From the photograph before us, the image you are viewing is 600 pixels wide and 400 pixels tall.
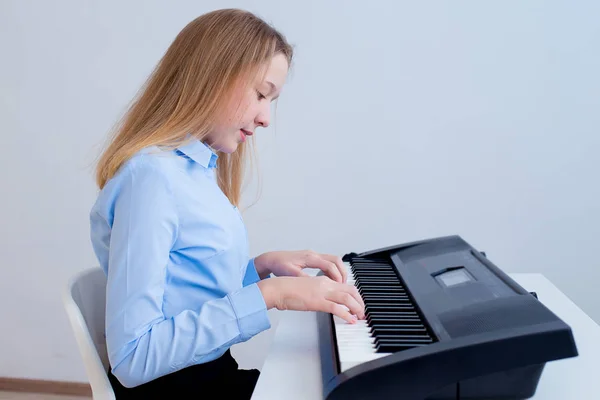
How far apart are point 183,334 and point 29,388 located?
71.9 inches

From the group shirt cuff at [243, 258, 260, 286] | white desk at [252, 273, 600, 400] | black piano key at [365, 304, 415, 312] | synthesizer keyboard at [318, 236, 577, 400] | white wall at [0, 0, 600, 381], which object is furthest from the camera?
white wall at [0, 0, 600, 381]

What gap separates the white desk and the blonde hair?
39 cm

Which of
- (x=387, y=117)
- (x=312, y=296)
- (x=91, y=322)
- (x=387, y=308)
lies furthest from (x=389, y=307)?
(x=387, y=117)

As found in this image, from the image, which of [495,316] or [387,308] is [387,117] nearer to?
[387,308]

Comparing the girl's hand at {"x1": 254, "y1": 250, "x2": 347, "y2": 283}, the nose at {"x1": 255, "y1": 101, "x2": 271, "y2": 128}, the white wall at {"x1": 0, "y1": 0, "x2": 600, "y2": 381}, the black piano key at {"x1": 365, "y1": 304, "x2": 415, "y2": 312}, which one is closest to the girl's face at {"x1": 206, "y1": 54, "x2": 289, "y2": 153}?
the nose at {"x1": 255, "y1": 101, "x2": 271, "y2": 128}

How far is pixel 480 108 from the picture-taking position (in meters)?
1.82

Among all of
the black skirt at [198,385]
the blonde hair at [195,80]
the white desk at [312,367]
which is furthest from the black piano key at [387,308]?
the blonde hair at [195,80]

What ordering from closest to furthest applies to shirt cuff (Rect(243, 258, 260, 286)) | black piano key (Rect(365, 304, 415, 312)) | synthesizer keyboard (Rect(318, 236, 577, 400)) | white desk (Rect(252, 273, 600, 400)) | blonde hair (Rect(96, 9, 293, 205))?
synthesizer keyboard (Rect(318, 236, 577, 400)) → white desk (Rect(252, 273, 600, 400)) → black piano key (Rect(365, 304, 415, 312)) → blonde hair (Rect(96, 9, 293, 205)) → shirt cuff (Rect(243, 258, 260, 286))

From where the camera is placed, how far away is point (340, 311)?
88 cm

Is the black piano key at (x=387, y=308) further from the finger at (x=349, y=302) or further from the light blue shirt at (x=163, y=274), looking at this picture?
the light blue shirt at (x=163, y=274)

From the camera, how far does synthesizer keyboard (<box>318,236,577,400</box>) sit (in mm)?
697

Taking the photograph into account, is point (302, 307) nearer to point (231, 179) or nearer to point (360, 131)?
point (231, 179)

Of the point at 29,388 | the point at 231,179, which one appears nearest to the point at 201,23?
the point at 231,179

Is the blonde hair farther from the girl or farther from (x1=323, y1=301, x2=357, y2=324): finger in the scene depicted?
(x1=323, y1=301, x2=357, y2=324): finger
